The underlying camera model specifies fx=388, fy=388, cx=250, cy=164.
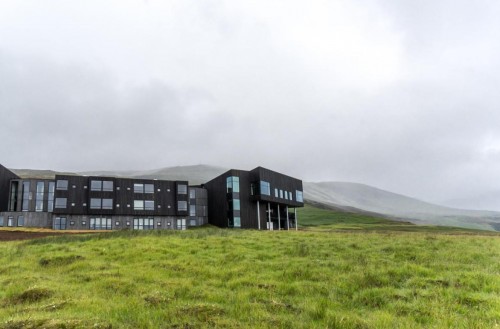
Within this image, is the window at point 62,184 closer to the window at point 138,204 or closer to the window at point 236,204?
the window at point 138,204

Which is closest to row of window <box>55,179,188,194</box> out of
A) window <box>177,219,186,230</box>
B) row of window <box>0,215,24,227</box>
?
window <box>177,219,186,230</box>

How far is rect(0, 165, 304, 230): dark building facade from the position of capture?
78.6 meters

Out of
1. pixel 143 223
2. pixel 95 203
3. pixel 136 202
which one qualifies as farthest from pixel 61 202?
pixel 143 223

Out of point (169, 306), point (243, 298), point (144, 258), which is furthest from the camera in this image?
point (144, 258)

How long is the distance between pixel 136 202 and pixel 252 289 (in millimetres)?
73972

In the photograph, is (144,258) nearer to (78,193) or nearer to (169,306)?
(169,306)

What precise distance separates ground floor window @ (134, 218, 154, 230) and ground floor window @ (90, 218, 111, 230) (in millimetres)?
5537

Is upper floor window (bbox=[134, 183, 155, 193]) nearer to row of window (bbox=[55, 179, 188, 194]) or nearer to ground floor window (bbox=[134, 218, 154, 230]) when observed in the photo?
row of window (bbox=[55, 179, 188, 194])

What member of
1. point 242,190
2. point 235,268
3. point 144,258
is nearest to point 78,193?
point 242,190

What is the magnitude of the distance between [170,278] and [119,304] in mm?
4621

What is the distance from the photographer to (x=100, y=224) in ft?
263

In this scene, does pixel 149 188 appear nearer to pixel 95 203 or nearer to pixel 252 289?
pixel 95 203

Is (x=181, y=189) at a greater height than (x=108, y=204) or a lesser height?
greater

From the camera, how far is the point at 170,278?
17000 millimetres
